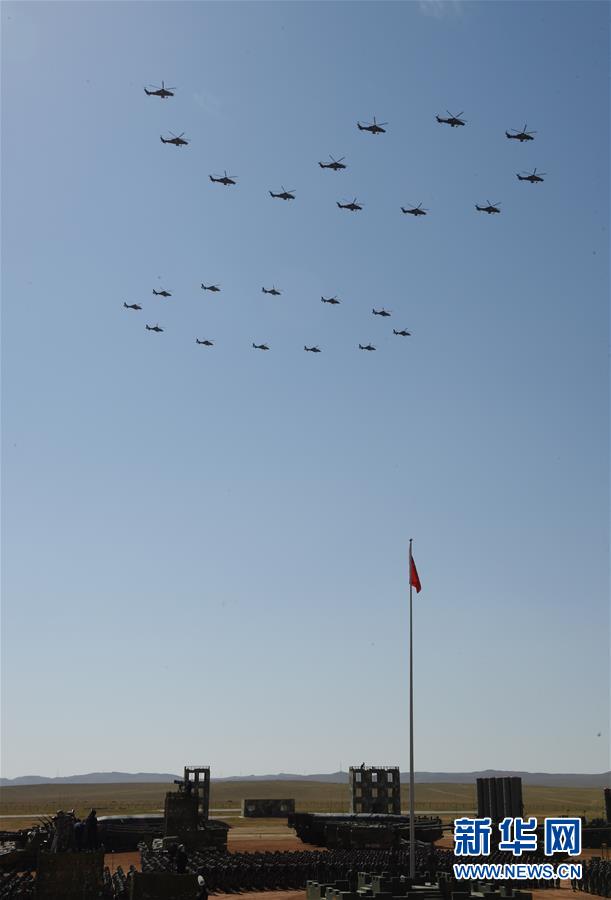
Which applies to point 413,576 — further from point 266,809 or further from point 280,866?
point 266,809

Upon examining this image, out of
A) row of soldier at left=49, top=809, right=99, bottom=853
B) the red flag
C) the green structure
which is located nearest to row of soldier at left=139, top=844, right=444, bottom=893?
the red flag

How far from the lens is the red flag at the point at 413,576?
39.1 metres

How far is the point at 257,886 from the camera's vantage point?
4331 cm

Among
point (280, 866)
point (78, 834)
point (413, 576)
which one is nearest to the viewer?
point (78, 834)

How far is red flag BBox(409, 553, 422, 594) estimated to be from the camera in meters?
39.1

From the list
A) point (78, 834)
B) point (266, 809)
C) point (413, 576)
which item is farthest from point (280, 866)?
point (266, 809)

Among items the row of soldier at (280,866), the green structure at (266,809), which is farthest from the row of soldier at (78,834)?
the green structure at (266,809)

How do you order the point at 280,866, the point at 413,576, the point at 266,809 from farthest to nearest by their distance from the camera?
the point at 266,809 < the point at 280,866 < the point at 413,576

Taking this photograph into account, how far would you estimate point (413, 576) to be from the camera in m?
39.7

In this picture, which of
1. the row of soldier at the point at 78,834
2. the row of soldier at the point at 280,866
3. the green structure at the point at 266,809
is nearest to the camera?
the row of soldier at the point at 78,834

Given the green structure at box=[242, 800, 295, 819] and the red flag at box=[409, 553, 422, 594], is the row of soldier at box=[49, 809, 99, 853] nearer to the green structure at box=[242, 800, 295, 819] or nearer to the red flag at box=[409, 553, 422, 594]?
the red flag at box=[409, 553, 422, 594]

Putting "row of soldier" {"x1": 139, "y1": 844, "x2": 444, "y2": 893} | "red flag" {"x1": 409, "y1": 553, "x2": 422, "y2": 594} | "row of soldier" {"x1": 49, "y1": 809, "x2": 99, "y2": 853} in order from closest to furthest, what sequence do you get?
"row of soldier" {"x1": 49, "y1": 809, "x2": 99, "y2": 853}, "red flag" {"x1": 409, "y1": 553, "x2": 422, "y2": 594}, "row of soldier" {"x1": 139, "y1": 844, "x2": 444, "y2": 893}

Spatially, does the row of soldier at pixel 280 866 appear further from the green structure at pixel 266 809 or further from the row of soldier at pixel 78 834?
the green structure at pixel 266 809

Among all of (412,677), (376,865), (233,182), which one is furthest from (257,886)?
(233,182)
